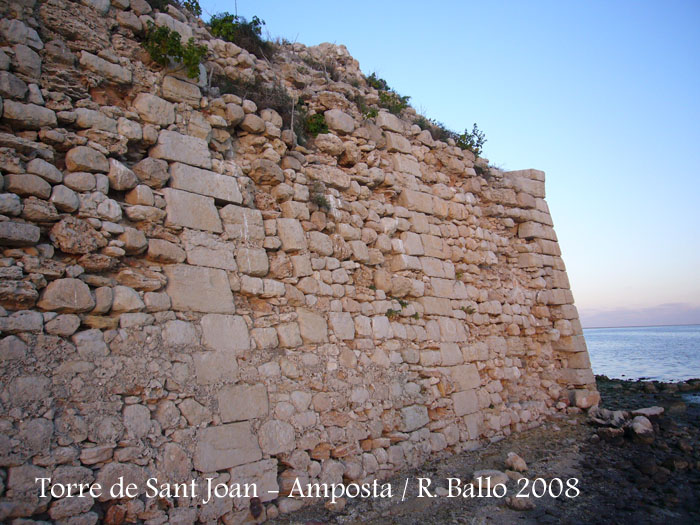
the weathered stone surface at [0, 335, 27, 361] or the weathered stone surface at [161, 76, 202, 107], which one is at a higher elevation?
the weathered stone surface at [161, 76, 202, 107]

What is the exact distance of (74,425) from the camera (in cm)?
325

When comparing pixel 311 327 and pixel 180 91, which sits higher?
pixel 180 91

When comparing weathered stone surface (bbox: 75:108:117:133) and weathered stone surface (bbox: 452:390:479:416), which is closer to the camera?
weathered stone surface (bbox: 75:108:117:133)

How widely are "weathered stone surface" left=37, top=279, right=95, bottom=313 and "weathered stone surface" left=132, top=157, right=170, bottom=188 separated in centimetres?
105

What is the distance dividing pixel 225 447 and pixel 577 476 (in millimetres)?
4064

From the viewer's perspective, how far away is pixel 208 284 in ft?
13.9

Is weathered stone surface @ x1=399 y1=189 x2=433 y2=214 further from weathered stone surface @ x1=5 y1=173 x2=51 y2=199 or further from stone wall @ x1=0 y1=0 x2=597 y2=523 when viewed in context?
weathered stone surface @ x1=5 y1=173 x2=51 y2=199

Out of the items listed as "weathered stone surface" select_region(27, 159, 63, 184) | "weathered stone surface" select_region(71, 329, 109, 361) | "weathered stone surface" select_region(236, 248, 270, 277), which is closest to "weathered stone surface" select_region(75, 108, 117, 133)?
"weathered stone surface" select_region(27, 159, 63, 184)

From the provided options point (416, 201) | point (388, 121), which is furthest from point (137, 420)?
point (388, 121)

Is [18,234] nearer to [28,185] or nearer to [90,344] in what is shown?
[28,185]

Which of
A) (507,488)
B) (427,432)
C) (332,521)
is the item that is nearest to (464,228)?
(427,432)

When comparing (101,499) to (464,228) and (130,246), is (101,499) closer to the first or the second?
(130,246)

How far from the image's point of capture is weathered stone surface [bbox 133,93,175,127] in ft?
14.0

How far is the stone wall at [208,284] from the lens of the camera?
334 centimetres
